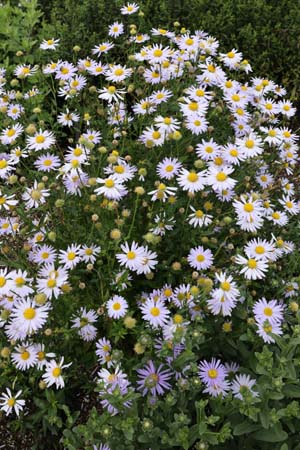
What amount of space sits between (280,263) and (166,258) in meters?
0.52

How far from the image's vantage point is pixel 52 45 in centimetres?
286

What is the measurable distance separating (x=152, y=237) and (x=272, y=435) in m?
0.78

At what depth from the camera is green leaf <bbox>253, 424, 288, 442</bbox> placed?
5.26 feet

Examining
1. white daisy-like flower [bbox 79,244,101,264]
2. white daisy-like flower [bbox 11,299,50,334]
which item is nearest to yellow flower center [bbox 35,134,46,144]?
white daisy-like flower [bbox 79,244,101,264]

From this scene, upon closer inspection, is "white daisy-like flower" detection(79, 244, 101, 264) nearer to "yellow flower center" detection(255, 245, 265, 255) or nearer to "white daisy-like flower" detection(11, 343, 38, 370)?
"white daisy-like flower" detection(11, 343, 38, 370)

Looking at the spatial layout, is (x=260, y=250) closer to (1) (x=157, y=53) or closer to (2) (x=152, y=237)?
(2) (x=152, y=237)

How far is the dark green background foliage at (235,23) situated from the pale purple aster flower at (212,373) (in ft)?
8.04

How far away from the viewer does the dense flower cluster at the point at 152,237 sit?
5.93 feet

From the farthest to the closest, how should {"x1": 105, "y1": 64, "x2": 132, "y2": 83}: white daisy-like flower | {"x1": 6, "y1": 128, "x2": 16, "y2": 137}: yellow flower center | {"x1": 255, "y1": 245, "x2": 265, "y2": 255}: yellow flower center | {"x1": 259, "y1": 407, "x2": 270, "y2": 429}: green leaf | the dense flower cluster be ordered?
{"x1": 105, "y1": 64, "x2": 132, "y2": 83}: white daisy-like flower
{"x1": 6, "y1": 128, "x2": 16, "y2": 137}: yellow flower center
{"x1": 255, "y1": 245, "x2": 265, "y2": 255}: yellow flower center
the dense flower cluster
{"x1": 259, "y1": 407, "x2": 270, "y2": 429}: green leaf

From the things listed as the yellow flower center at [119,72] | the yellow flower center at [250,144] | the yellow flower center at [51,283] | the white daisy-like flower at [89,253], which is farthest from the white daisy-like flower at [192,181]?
the yellow flower center at [119,72]

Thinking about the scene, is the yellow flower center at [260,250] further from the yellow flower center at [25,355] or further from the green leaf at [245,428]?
the yellow flower center at [25,355]

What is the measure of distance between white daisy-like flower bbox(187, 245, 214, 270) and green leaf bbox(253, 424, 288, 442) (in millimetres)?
648

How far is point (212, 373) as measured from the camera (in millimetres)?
1821

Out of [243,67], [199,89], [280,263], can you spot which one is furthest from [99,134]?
[280,263]
